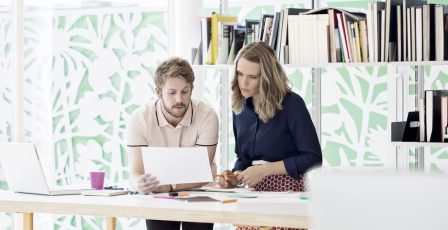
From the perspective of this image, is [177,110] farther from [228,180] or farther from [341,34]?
[341,34]

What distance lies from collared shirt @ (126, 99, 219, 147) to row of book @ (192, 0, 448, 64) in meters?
1.27

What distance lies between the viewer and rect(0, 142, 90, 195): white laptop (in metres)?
3.35

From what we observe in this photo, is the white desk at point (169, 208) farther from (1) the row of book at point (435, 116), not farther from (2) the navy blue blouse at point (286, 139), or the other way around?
(1) the row of book at point (435, 116)

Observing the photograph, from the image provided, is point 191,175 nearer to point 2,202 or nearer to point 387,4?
point 2,202

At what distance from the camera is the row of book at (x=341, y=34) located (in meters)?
4.39

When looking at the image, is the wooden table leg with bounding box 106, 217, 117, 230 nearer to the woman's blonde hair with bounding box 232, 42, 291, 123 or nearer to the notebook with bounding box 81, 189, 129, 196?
the notebook with bounding box 81, 189, 129, 196

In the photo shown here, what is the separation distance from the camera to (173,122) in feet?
11.9

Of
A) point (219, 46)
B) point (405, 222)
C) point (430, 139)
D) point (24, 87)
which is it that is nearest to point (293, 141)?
point (430, 139)

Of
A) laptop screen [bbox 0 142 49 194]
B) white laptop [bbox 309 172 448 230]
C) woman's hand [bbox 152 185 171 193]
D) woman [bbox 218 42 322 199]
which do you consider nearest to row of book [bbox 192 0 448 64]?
woman [bbox 218 42 322 199]

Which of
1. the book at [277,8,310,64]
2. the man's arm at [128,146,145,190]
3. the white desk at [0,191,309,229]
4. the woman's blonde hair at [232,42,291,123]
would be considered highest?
the book at [277,8,310,64]

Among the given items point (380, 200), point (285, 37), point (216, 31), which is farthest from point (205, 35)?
point (380, 200)

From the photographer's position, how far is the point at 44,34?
203 inches

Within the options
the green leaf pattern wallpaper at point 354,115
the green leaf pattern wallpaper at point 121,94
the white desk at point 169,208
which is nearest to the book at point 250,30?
the green leaf pattern wallpaper at point 121,94

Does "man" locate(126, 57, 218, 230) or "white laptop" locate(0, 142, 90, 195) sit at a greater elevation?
"man" locate(126, 57, 218, 230)
